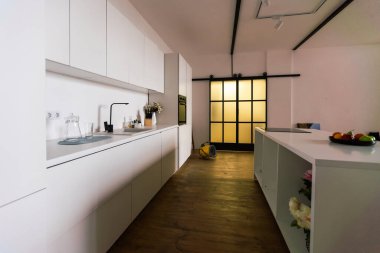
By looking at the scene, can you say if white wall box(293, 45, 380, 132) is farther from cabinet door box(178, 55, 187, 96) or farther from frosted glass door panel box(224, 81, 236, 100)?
cabinet door box(178, 55, 187, 96)

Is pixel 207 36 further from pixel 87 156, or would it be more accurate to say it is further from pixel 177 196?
pixel 87 156

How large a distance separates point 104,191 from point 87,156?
0.33 meters

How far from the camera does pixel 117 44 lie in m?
2.08

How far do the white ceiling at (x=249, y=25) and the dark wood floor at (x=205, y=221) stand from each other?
2731mm

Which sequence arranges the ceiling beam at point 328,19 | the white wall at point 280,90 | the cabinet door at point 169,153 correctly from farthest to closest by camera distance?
1. the white wall at point 280,90
2. the ceiling beam at point 328,19
3. the cabinet door at point 169,153

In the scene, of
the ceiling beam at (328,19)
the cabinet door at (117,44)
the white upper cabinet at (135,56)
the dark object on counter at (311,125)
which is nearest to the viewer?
the cabinet door at (117,44)

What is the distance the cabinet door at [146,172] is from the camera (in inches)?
75.5

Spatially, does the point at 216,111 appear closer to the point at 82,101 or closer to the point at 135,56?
the point at 135,56

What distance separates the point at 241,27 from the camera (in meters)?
3.86

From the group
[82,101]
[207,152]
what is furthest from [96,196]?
[207,152]

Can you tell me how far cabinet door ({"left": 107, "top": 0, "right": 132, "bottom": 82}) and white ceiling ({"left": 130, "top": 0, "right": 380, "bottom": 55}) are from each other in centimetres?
108

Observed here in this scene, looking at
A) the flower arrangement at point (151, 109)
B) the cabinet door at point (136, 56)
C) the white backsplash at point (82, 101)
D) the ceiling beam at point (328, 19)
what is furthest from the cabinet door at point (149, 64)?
the ceiling beam at point (328, 19)

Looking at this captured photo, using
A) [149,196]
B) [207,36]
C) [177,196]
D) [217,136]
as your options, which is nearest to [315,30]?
[207,36]

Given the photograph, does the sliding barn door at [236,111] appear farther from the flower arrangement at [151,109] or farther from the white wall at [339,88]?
the flower arrangement at [151,109]
